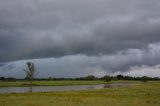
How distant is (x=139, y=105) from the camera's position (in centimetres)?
3120

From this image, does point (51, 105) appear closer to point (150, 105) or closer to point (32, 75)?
point (150, 105)

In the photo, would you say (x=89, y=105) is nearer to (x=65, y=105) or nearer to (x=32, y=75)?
(x=65, y=105)

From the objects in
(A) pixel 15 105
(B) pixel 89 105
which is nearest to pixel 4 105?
(A) pixel 15 105

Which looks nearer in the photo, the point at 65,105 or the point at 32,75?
the point at 65,105

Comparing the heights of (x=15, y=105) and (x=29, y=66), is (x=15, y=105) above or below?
below

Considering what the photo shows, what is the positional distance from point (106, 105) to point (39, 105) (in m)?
7.11

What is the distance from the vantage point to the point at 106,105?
104 ft

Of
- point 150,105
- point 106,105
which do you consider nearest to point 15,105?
point 106,105

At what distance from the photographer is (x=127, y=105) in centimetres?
3153

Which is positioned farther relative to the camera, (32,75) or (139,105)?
(32,75)

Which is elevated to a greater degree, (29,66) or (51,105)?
(29,66)

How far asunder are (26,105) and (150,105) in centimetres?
1311

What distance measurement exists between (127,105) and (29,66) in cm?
9737

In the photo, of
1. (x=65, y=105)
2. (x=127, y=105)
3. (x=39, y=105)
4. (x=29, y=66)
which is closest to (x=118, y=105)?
(x=127, y=105)
